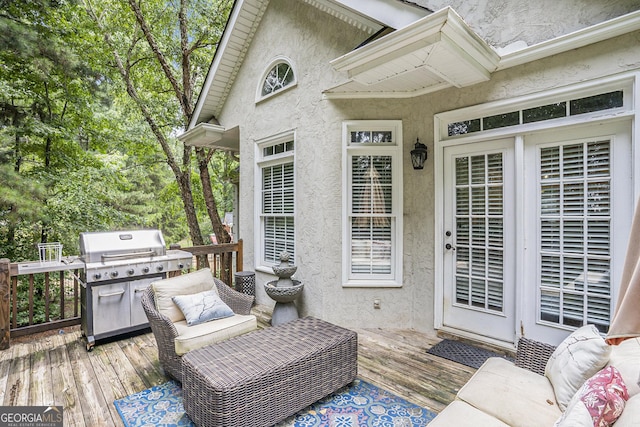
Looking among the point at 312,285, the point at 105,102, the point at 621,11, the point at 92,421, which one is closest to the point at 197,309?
the point at 92,421

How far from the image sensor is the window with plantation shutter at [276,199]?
4.98 metres

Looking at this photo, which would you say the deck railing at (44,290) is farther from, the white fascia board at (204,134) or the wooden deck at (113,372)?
the white fascia board at (204,134)

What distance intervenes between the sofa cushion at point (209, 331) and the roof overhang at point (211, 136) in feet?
13.1

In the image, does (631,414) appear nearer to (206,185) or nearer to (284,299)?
(284,299)

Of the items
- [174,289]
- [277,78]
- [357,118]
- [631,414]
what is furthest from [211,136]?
[631,414]

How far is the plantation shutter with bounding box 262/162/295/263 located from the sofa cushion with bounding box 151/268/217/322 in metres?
1.73

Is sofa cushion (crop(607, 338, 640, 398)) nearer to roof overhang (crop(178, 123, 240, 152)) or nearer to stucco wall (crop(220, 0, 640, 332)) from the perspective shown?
stucco wall (crop(220, 0, 640, 332))

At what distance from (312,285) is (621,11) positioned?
4.15 metres

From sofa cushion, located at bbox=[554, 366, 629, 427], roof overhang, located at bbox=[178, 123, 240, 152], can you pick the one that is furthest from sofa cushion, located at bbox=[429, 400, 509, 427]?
roof overhang, located at bbox=[178, 123, 240, 152]

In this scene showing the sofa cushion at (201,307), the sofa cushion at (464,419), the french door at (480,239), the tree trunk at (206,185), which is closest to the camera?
the sofa cushion at (464,419)

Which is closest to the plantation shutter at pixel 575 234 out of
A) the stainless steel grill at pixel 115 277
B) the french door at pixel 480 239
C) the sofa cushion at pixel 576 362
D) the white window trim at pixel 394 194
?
the french door at pixel 480 239

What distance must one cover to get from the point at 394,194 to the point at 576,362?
2.73 meters

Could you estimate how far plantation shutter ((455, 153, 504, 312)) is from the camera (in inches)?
140

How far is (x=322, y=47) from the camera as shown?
4398 millimetres
